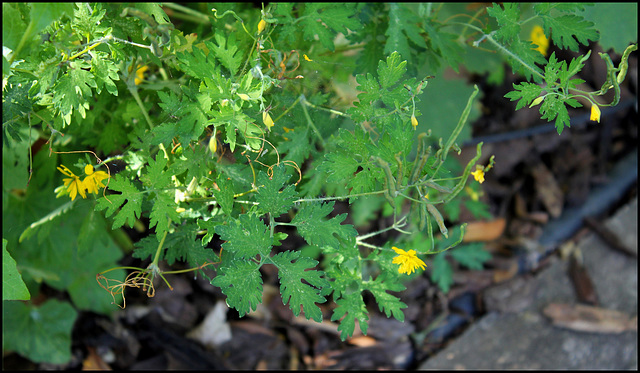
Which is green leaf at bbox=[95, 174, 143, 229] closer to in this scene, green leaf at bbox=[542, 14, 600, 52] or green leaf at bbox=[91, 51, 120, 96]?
green leaf at bbox=[91, 51, 120, 96]

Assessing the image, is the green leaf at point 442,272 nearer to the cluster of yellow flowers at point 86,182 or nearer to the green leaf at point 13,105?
the cluster of yellow flowers at point 86,182

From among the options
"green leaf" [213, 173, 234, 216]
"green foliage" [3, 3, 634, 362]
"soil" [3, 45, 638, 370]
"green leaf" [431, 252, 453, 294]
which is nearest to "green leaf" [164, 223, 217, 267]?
"green foliage" [3, 3, 634, 362]

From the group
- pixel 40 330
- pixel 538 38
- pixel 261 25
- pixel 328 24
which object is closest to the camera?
pixel 261 25

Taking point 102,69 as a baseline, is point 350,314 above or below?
below

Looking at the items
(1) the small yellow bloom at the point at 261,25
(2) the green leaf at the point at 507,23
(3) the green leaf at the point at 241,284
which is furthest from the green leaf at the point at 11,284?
(2) the green leaf at the point at 507,23

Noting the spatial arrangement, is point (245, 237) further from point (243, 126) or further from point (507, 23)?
point (507, 23)

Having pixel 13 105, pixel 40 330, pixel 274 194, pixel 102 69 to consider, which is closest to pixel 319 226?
pixel 274 194
